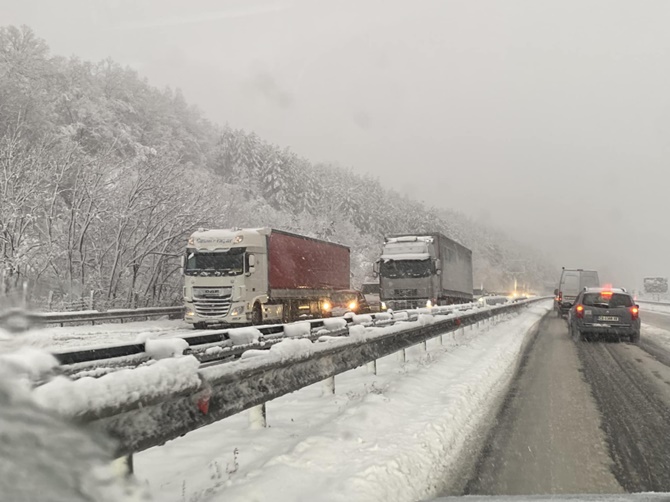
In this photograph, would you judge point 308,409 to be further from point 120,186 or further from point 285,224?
point 285,224

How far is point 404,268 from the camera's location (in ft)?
81.3

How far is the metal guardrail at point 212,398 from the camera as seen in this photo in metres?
2.71

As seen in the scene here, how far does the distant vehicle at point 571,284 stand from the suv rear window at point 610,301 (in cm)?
1695

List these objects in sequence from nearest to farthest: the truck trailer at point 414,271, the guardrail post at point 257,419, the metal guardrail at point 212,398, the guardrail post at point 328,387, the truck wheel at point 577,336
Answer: the metal guardrail at point 212,398, the guardrail post at point 257,419, the guardrail post at point 328,387, the truck wheel at point 577,336, the truck trailer at point 414,271

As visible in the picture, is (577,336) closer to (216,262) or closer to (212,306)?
(212,306)

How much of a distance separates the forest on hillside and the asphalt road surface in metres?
3.84

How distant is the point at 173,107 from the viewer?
7481 cm

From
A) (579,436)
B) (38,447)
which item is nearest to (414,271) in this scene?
(579,436)

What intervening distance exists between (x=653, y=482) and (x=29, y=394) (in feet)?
14.4

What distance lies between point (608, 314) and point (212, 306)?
13587 mm

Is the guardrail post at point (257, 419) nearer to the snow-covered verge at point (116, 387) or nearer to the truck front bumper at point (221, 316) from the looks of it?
the snow-covered verge at point (116, 387)

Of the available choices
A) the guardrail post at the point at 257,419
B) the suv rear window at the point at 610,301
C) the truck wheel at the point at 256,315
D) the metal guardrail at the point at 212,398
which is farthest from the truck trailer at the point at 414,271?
the guardrail post at the point at 257,419

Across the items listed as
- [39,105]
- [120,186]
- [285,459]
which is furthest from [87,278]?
[285,459]

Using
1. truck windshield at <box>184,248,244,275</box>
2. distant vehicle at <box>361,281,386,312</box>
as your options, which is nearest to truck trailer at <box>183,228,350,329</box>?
truck windshield at <box>184,248,244,275</box>
